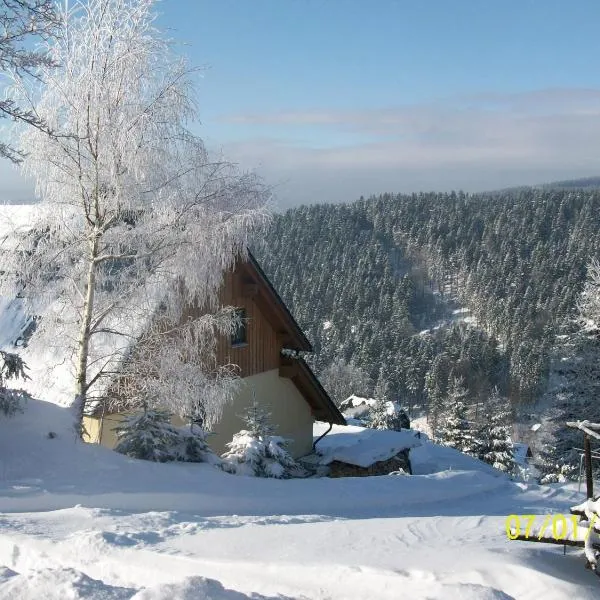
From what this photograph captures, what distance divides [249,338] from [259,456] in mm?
5285

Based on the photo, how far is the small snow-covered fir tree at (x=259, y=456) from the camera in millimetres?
11305

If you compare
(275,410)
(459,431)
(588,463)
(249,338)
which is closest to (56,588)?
(588,463)

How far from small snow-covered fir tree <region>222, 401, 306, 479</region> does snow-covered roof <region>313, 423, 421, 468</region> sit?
555 cm

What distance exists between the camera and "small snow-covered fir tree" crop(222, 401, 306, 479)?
11305mm

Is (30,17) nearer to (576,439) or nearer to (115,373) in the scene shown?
(115,373)

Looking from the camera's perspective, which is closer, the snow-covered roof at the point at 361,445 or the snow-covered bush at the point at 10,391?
the snow-covered bush at the point at 10,391

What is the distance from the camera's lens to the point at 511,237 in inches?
6713

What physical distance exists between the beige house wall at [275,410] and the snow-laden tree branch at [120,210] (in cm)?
398

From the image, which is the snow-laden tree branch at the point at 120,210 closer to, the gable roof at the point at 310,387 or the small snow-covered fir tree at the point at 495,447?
the gable roof at the point at 310,387

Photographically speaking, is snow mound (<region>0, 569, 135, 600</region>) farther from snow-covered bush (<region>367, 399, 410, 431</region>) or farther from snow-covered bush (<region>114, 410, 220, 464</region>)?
snow-covered bush (<region>367, 399, 410, 431</region>)

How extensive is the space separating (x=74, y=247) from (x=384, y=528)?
22.4 feet

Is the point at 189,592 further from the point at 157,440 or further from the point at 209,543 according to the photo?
the point at 157,440

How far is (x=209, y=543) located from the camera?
5828 millimetres

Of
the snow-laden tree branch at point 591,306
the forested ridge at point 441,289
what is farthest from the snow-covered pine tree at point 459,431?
the forested ridge at point 441,289
